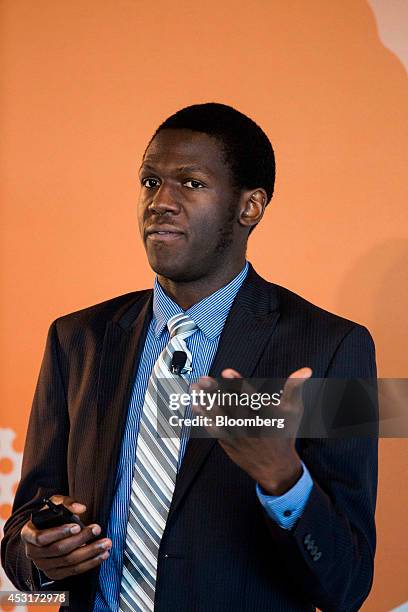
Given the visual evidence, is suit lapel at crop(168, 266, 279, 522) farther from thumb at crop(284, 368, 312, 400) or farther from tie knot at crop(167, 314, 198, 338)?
thumb at crop(284, 368, 312, 400)

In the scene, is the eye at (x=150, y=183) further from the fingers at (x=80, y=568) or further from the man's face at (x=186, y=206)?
the fingers at (x=80, y=568)

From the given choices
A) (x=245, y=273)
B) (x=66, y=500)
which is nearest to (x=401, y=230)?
(x=245, y=273)

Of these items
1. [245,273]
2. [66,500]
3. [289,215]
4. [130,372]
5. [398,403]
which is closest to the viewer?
[66,500]

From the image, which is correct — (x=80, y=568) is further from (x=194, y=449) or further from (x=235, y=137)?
(x=235, y=137)

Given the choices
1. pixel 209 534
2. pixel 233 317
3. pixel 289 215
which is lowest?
pixel 209 534

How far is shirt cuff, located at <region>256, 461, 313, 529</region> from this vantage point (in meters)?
1.55

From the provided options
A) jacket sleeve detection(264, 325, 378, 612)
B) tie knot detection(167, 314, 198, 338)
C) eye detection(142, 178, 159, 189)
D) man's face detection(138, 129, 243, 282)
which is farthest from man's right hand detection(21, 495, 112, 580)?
eye detection(142, 178, 159, 189)

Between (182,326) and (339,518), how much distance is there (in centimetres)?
52

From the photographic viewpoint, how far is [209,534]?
5.82 ft

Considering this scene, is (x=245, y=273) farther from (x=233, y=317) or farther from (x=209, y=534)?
(x=209, y=534)

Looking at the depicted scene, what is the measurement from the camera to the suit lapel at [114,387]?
6.07 feet

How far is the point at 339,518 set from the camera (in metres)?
1.70

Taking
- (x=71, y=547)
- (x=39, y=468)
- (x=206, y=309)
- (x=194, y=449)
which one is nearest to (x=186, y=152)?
(x=206, y=309)

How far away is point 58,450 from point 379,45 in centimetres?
139
